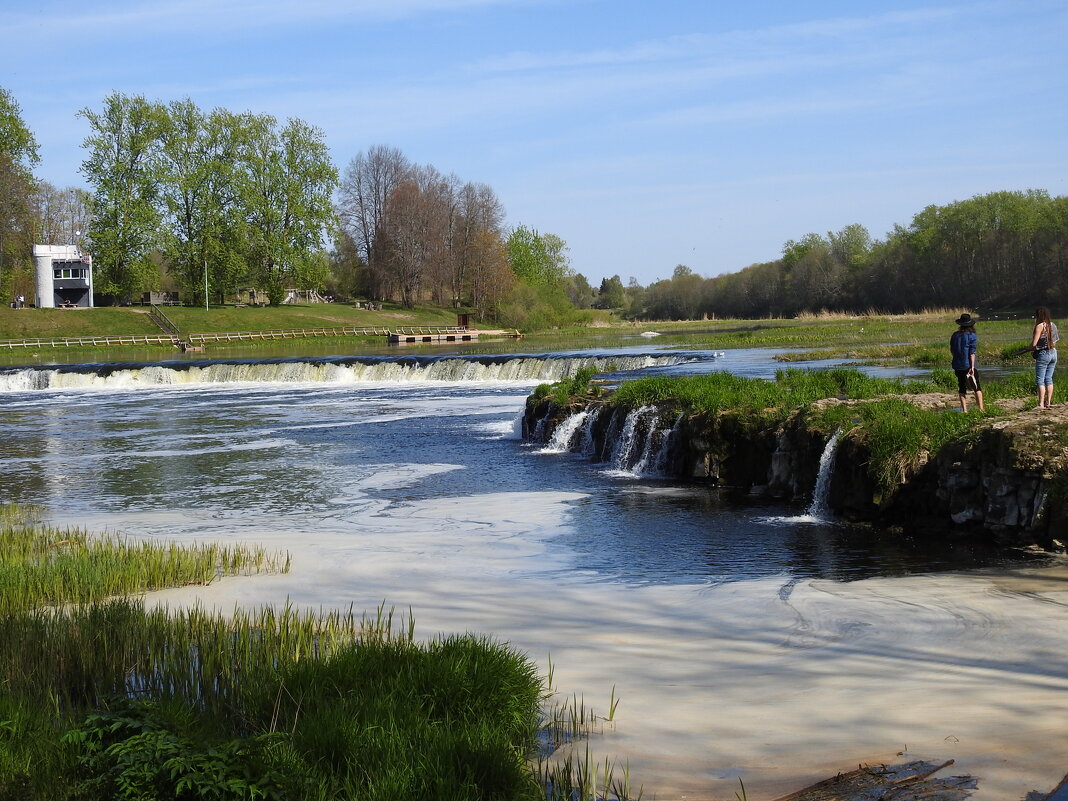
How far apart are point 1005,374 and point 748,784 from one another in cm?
2610

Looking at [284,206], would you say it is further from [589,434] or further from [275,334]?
[589,434]

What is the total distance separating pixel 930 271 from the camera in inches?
4161

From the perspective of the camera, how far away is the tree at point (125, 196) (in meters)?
89.8

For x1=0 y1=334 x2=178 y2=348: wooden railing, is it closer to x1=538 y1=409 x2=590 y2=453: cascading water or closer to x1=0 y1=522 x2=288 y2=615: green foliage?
x1=538 y1=409 x2=590 y2=453: cascading water

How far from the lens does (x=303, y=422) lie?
31719 millimetres

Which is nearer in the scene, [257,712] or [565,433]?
[257,712]

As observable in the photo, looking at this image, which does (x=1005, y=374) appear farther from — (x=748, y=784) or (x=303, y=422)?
(x=748, y=784)

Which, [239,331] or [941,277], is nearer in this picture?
[239,331]

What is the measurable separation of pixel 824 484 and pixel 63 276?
91212 millimetres

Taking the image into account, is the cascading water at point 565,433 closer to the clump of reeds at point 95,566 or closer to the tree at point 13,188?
the clump of reeds at point 95,566

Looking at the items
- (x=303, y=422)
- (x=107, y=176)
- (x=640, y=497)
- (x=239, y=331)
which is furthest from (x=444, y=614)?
(x=107, y=176)

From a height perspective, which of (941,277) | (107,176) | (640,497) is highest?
(107,176)

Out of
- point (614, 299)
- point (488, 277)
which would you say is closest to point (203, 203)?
point (488, 277)

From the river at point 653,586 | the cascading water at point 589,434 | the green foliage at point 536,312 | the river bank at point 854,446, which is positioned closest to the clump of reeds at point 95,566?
the river at point 653,586
